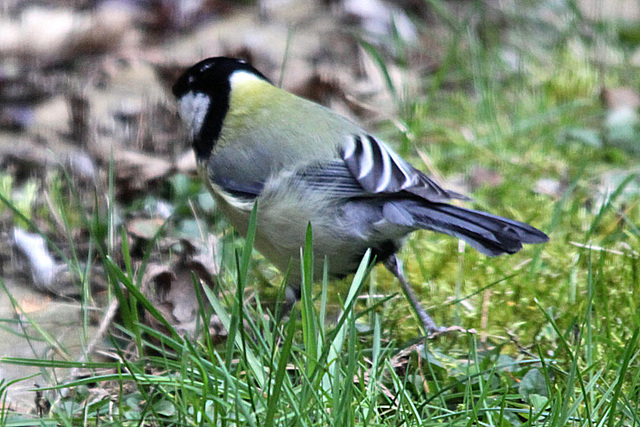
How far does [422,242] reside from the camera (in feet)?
9.84

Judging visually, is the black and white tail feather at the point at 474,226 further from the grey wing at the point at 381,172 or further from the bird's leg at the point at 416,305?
the bird's leg at the point at 416,305

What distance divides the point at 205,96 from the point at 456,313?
1085 mm

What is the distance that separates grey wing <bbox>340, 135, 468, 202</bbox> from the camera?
2.29 meters

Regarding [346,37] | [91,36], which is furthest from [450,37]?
[91,36]

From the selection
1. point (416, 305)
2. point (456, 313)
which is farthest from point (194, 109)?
point (456, 313)

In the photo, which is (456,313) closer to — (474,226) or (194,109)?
(474,226)

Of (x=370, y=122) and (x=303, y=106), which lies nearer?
(x=303, y=106)

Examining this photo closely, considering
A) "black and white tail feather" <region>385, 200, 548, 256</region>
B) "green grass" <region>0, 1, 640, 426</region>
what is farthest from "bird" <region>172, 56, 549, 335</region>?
"green grass" <region>0, 1, 640, 426</region>

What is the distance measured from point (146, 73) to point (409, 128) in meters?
1.68

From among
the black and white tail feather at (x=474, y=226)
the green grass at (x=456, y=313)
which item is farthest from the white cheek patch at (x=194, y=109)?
the black and white tail feather at (x=474, y=226)

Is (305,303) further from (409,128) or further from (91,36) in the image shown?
(91,36)

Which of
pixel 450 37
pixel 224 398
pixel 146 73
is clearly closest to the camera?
pixel 224 398

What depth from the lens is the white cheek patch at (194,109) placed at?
8.54 feet

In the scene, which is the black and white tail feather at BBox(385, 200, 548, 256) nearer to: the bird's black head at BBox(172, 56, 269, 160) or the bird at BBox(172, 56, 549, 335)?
the bird at BBox(172, 56, 549, 335)
